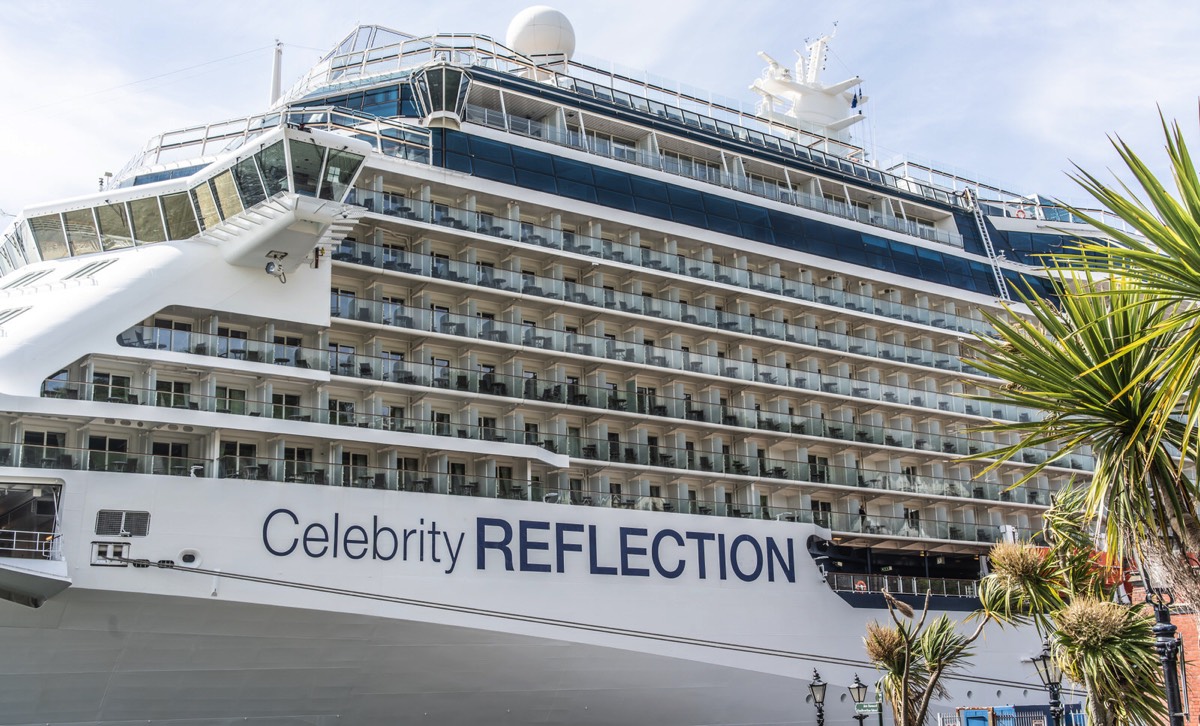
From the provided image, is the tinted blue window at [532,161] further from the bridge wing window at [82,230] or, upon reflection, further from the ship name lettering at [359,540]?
the ship name lettering at [359,540]

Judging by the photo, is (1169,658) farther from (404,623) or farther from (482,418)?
(482,418)

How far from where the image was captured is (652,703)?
82.5ft

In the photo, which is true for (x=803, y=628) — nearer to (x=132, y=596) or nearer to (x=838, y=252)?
(x=838, y=252)

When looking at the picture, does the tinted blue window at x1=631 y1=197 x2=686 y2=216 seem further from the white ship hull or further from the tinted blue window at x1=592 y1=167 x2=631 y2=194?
the white ship hull

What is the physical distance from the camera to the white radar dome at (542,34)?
1334 inches

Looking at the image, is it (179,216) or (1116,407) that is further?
(179,216)

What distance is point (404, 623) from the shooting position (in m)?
22.1

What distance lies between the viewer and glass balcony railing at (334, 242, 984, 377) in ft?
86.1

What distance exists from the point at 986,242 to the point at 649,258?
14.9m

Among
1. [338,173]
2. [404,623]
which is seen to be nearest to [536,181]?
[338,173]

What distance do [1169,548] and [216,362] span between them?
16668 mm

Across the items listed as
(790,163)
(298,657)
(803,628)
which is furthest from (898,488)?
(298,657)

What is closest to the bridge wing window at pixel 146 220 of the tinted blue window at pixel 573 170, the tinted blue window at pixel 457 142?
the tinted blue window at pixel 457 142

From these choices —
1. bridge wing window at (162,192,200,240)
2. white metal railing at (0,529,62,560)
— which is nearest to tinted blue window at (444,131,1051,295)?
bridge wing window at (162,192,200,240)
